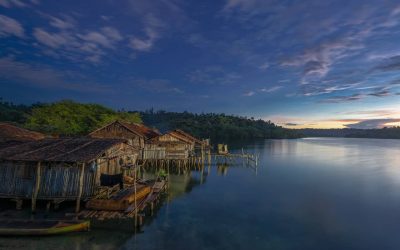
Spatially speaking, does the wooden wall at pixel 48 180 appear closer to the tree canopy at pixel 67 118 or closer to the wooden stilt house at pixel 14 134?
the wooden stilt house at pixel 14 134

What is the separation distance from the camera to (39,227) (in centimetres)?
1614

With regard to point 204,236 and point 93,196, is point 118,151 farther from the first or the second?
point 204,236

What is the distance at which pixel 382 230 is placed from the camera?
812 inches

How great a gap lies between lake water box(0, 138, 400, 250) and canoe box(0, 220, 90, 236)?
0.33 metres

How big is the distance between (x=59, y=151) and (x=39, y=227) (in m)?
5.84

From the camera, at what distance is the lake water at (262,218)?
54.9 ft

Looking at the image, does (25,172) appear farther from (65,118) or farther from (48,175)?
(65,118)

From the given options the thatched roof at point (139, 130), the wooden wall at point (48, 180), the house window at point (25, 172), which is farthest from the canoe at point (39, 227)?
the thatched roof at point (139, 130)

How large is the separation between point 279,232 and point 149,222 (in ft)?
28.1

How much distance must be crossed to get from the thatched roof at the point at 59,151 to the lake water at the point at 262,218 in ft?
16.6

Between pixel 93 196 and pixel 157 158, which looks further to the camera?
pixel 157 158

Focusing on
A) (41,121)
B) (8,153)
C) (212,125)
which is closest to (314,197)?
(8,153)

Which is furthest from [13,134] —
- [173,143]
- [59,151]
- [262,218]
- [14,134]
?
[262,218]

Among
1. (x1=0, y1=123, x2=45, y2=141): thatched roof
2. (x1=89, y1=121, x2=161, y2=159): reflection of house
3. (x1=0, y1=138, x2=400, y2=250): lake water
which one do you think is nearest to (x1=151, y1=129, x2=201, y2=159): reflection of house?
(x1=89, y1=121, x2=161, y2=159): reflection of house
